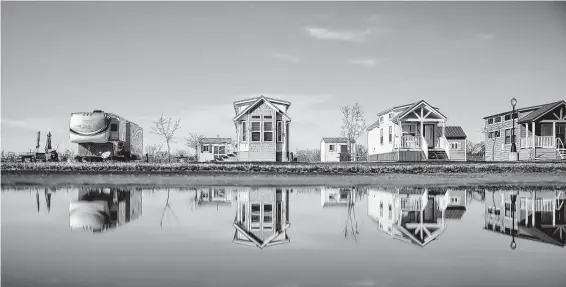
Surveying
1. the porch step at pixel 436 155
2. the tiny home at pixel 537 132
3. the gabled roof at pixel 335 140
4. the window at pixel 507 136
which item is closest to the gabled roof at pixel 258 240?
the porch step at pixel 436 155

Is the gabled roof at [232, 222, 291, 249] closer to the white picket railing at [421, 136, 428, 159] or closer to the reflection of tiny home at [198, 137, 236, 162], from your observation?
the white picket railing at [421, 136, 428, 159]

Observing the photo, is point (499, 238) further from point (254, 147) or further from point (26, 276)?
point (254, 147)

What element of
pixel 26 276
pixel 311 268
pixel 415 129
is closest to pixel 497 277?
pixel 311 268

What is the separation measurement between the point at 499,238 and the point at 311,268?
13.8 ft

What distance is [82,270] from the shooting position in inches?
239

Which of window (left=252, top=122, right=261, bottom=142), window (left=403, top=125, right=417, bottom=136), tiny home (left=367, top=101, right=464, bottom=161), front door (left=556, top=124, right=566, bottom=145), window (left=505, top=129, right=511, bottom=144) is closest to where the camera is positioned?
window (left=252, top=122, right=261, bottom=142)

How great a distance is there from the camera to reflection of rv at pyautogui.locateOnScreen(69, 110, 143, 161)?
3719 centimetres

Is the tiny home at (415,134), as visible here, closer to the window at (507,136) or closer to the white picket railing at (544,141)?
the white picket railing at (544,141)

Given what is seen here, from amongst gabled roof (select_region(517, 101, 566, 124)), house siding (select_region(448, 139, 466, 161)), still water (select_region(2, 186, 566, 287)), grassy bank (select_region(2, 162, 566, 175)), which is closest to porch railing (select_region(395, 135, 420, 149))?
house siding (select_region(448, 139, 466, 161))

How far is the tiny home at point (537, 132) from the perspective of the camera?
44469 millimetres

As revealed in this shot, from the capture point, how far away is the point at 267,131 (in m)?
40.9

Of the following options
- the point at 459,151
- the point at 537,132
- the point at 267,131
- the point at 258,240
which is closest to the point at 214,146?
the point at 267,131

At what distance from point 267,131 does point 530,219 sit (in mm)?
31015

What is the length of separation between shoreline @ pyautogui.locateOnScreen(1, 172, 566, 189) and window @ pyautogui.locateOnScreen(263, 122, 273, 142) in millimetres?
14101
